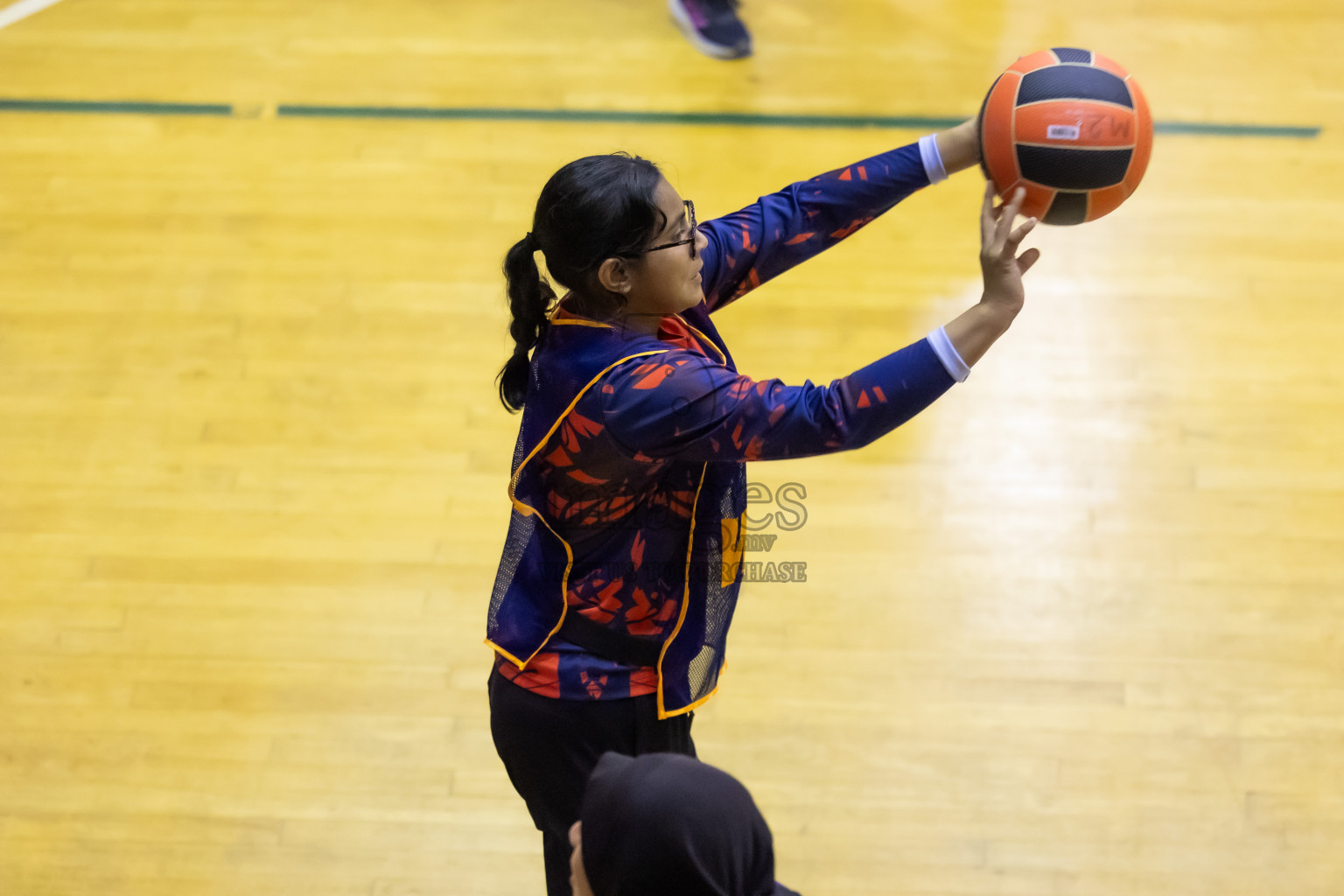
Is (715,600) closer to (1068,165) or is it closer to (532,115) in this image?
(1068,165)

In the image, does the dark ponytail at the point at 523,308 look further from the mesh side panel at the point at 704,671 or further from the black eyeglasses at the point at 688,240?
the mesh side panel at the point at 704,671

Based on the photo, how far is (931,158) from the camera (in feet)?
5.98

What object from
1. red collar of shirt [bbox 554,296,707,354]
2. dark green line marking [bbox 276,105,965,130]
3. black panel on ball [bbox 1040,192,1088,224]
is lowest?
dark green line marking [bbox 276,105,965,130]

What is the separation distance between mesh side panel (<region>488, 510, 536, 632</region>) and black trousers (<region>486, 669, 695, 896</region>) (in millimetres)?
107

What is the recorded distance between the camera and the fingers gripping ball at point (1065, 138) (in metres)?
1.76

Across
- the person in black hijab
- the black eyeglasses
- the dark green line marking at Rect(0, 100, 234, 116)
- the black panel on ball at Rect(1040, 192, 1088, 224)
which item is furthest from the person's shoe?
the person in black hijab

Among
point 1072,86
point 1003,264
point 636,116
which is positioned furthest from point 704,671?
point 636,116

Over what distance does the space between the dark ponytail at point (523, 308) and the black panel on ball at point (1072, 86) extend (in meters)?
0.78

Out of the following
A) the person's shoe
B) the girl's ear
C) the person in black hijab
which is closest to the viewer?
the person in black hijab

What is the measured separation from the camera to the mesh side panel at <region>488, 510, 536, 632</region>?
1.75 m

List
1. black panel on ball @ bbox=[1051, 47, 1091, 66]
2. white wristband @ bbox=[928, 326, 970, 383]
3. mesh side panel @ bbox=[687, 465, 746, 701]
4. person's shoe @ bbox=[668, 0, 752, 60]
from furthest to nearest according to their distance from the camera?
person's shoe @ bbox=[668, 0, 752, 60]
black panel on ball @ bbox=[1051, 47, 1091, 66]
mesh side panel @ bbox=[687, 465, 746, 701]
white wristband @ bbox=[928, 326, 970, 383]

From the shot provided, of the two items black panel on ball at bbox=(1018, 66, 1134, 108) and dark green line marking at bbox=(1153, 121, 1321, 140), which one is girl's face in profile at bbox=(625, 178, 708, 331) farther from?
dark green line marking at bbox=(1153, 121, 1321, 140)

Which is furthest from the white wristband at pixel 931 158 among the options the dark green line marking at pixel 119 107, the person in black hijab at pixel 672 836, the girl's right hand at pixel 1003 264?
the dark green line marking at pixel 119 107

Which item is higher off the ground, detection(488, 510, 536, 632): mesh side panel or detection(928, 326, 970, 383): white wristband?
detection(928, 326, 970, 383): white wristband
